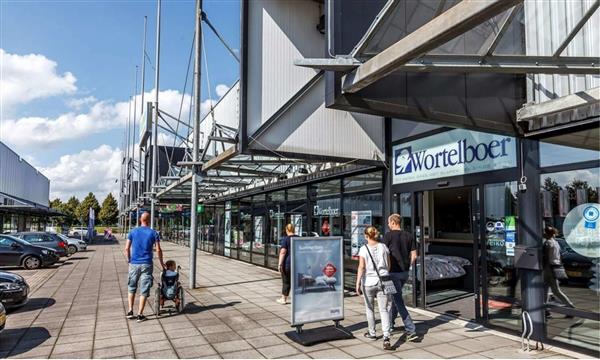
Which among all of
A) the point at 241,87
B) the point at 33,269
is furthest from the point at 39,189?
the point at 241,87

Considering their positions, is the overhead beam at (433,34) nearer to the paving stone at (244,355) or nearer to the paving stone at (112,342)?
the paving stone at (244,355)

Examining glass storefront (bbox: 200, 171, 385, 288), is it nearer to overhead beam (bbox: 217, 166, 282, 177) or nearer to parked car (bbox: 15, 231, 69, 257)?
overhead beam (bbox: 217, 166, 282, 177)

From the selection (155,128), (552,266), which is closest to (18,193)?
(155,128)

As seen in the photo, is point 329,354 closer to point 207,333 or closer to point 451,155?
point 207,333

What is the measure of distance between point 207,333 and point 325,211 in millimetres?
5784

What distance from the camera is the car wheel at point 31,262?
16.4 m

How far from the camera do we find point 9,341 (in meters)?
6.28

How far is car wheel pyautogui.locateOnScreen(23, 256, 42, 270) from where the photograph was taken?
1644 centimetres

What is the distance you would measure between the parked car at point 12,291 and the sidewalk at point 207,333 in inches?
8.4

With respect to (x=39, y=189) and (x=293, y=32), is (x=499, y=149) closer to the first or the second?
(x=293, y=32)

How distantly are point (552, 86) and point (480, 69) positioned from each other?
2153 mm

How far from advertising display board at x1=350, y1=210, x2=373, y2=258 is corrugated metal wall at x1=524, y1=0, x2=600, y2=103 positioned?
15.1ft

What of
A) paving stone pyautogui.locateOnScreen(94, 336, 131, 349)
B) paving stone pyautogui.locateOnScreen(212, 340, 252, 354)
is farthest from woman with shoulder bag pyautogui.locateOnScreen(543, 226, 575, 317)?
paving stone pyautogui.locateOnScreen(94, 336, 131, 349)

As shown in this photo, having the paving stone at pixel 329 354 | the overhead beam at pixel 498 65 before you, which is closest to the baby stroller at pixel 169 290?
the paving stone at pixel 329 354
